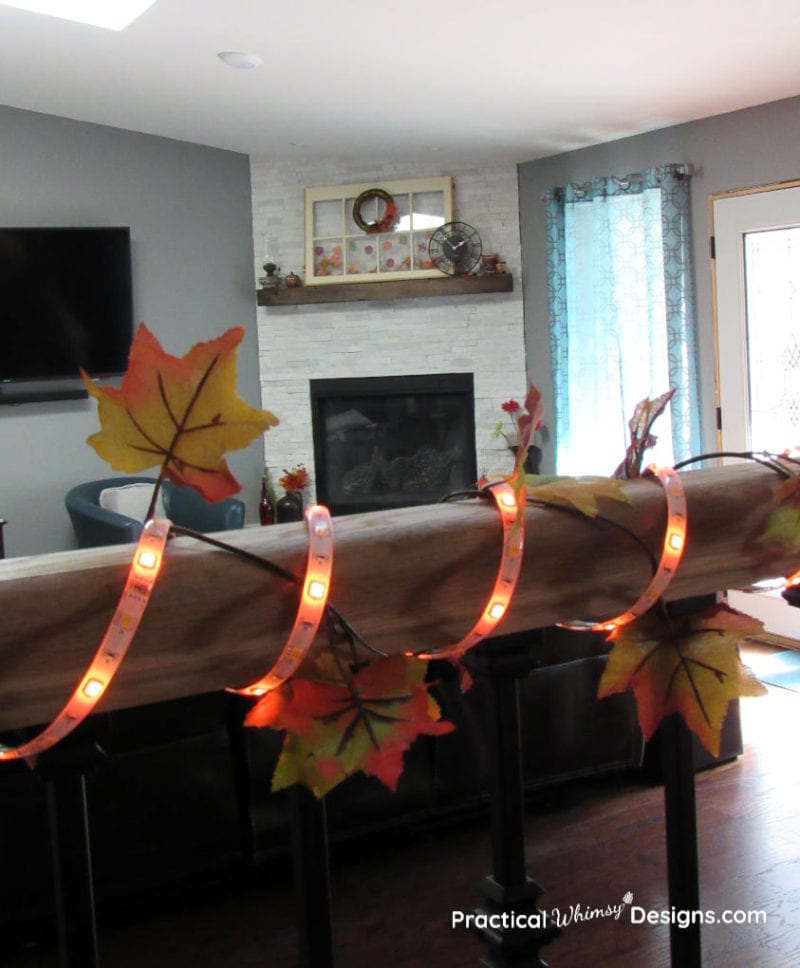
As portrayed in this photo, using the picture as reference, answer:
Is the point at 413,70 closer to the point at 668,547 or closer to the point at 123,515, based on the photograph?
the point at 123,515

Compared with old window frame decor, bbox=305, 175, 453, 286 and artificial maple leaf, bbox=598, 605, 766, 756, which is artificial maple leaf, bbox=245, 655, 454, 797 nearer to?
artificial maple leaf, bbox=598, 605, 766, 756

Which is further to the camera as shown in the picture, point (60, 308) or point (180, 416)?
point (60, 308)

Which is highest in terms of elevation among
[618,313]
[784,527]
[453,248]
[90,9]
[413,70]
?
[90,9]

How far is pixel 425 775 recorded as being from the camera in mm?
2512

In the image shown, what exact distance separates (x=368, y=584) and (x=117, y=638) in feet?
0.43

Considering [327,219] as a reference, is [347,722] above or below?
below

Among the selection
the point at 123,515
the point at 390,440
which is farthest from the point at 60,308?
the point at 390,440

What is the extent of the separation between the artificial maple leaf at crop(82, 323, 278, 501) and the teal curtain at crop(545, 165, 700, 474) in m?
4.86

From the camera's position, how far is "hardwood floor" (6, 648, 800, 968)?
7.10 feet

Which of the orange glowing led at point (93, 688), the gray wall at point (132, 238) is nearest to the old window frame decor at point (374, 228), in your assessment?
the gray wall at point (132, 238)

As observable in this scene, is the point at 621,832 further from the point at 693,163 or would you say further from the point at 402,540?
the point at 693,163

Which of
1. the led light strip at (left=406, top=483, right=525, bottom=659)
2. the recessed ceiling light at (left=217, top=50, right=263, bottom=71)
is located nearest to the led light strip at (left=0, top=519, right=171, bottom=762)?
the led light strip at (left=406, top=483, right=525, bottom=659)

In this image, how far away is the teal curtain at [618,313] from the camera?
5293 mm

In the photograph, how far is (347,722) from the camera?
0.55 m
